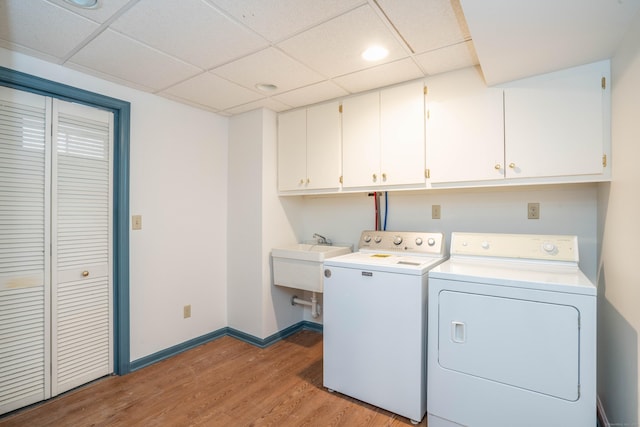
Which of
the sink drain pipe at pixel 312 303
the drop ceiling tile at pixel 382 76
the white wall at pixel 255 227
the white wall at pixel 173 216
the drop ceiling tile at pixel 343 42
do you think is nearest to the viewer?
the drop ceiling tile at pixel 343 42

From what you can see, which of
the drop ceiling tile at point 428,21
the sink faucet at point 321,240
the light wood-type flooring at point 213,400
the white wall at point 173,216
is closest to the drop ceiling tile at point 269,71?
the drop ceiling tile at point 428,21

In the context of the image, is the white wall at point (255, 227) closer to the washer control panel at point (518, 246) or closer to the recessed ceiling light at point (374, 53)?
the recessed ceiling light at point (374, 53)

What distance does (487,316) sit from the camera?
1578 millimetres

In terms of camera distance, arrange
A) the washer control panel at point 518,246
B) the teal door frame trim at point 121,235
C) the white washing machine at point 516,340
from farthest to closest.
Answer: the teal door frame trim at point 121,235, the washer control panel at point 518,246, the white washing machine at point 516,340

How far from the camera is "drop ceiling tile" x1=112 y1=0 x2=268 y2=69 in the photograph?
1.48m

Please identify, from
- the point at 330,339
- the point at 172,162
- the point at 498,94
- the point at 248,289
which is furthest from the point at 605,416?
the point at 172,162

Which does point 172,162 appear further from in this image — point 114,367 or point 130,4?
point 114,367

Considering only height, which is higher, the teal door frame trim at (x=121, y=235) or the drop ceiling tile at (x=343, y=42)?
the drop ceiling tile at (x=343, y=42)

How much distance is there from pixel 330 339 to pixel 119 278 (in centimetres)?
163

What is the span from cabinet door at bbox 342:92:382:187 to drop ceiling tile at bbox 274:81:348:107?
0.14m

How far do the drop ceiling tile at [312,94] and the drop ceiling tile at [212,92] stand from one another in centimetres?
23

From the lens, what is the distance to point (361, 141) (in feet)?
8.07

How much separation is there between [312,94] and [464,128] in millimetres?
1203

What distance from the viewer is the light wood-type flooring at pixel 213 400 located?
1842mm
